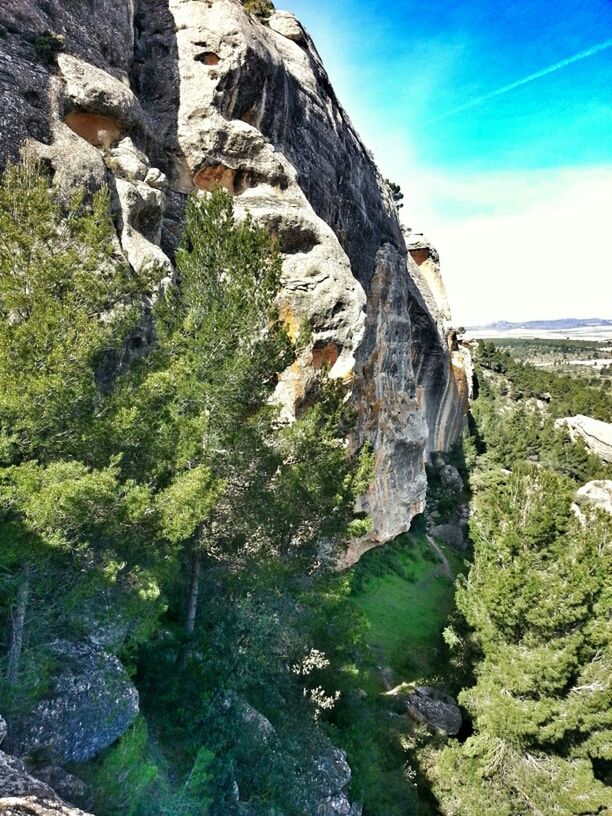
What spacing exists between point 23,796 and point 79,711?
274 centimetres

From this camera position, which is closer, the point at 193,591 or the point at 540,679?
the point at 193,591

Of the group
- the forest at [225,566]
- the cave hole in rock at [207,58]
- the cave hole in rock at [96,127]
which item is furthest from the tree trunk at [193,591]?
the cave hole in rock at [207,58]

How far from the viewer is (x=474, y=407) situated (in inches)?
2106

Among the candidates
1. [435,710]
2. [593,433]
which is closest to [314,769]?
[435,710]

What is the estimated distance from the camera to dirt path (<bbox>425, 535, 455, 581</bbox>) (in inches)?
1173

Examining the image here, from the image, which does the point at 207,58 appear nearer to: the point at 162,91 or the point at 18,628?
the point at 162,91

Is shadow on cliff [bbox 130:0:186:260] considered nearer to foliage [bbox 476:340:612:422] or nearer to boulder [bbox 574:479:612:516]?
boulder [bbox 574:479:612:516]

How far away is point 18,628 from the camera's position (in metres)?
6.77

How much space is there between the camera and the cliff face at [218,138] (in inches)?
424

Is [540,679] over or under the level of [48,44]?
under

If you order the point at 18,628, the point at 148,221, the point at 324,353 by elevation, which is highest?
the point at 148,221

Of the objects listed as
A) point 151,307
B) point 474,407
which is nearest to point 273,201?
point 151,307

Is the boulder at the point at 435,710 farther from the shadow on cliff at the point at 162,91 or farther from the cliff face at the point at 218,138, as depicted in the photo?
the shadow on cliff at the point at 162,91

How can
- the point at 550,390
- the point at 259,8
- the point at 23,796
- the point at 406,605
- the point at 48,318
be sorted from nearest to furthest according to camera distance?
the point at 23,796 → the point at 48,318 → the point at 259,8 → the point at 406,605 → the point at 550,390
